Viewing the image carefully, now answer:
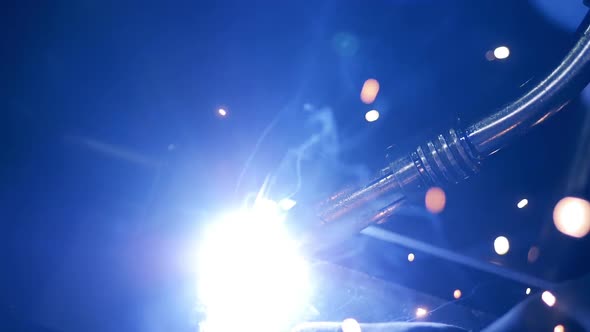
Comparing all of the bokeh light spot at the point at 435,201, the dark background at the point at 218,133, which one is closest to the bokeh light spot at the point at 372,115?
the dark background at the point at 218,133

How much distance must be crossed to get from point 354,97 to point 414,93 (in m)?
0.25

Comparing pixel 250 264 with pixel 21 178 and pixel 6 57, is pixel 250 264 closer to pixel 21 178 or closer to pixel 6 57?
pixel 21 178

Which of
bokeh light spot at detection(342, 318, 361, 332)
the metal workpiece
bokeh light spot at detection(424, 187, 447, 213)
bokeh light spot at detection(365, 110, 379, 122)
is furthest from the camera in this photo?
bokeh light spot at detection(365, 110, 379, 122)

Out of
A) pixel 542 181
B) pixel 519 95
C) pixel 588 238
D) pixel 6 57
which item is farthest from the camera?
pixel 6 57

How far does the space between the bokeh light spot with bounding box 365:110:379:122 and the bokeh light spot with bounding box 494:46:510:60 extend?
476 mm

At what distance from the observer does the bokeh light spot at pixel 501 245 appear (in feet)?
5.17

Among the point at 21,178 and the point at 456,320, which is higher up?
the point at 21,178

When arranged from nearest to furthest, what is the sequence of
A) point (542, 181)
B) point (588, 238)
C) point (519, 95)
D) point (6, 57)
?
point (519, 95)
point (588, 238)
point (542, 181)
point (6, 57)

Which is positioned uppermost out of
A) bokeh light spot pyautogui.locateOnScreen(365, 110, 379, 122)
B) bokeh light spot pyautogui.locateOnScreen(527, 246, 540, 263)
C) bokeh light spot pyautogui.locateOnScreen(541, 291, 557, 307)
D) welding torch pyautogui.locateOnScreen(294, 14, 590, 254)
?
bokeh light spot pyautogui.locateOnScreen(365, 110, 379, 122)

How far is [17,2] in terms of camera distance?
1484 mm

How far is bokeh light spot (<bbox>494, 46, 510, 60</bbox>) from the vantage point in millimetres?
1342

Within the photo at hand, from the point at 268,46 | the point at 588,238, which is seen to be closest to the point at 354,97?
the point at 268,46

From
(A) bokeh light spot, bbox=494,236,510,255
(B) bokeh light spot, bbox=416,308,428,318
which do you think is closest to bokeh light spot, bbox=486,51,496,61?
(A) bokeh light spot, bbox=494,236,510,255

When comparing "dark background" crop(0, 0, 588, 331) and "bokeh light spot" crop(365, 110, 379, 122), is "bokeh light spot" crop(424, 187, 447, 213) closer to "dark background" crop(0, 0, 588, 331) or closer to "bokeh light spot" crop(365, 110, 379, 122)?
"dark background" crop(0, 0, 588, 331)
